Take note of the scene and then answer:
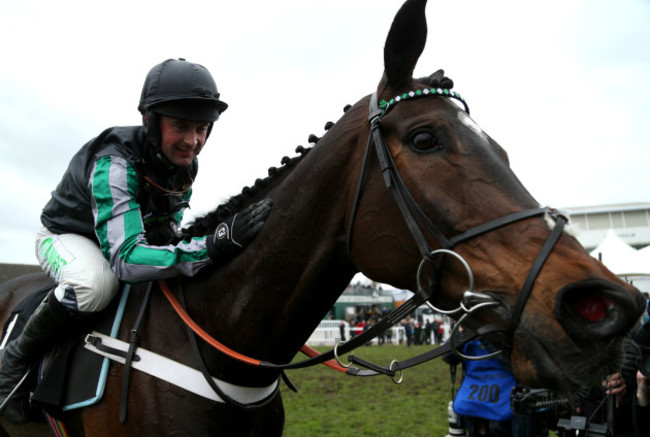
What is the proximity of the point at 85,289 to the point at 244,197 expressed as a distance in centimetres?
100

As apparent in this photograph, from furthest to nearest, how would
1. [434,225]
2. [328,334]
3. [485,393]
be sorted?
[328,334], [485,393], [434,225]

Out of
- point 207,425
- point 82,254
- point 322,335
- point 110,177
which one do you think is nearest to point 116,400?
point 207,425

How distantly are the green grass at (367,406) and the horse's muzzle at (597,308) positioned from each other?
7.29 meters

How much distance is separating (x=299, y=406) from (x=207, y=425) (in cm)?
878

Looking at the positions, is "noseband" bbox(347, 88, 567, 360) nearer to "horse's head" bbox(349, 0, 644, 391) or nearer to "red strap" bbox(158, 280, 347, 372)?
"horse's head" bbox(349, 0, 644, 391)

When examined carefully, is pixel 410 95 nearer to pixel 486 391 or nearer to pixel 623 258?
pixel 486 391

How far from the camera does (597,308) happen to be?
5.50 feet

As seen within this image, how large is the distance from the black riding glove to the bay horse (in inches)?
1.9

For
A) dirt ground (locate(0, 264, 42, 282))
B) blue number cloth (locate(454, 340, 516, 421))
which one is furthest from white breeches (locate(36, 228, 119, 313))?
dirt ground (locate(0, 264, 42, 282))

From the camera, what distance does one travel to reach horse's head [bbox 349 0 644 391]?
167 centimetres

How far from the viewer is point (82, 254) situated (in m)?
2.79

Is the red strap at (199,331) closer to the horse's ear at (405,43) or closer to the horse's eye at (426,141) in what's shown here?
the horse's eye at (426,141)

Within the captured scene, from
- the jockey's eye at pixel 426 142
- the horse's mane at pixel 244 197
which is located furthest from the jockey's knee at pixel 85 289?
the jockey's eye at pixel 426 142

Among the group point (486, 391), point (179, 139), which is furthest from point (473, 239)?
point (486, 391)
